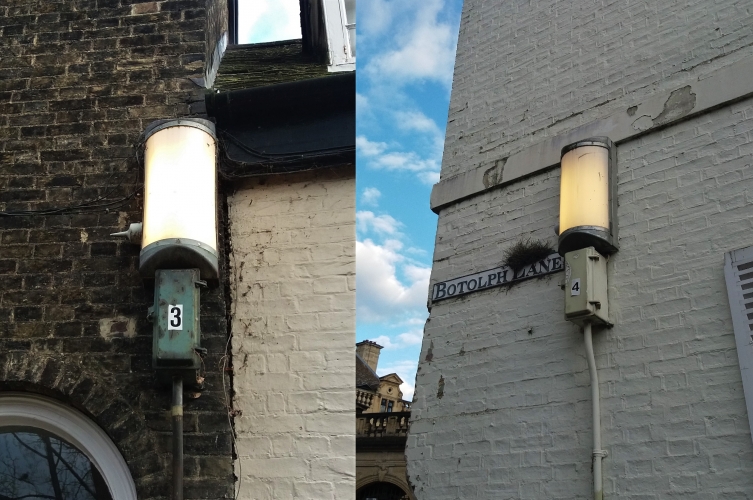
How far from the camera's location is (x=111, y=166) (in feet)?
11.7

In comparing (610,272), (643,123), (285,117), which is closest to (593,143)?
(643,123)

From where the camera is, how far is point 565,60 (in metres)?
5.31

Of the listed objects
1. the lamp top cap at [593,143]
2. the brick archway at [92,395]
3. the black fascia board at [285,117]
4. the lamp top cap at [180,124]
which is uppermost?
the lamp top cap at [593,143]

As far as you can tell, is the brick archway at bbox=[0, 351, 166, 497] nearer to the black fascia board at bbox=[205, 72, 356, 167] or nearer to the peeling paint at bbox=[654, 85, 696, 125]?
the black fascia board at bbox=[205, 72, 356, 167]

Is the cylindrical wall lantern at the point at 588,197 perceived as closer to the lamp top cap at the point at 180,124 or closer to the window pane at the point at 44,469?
the lamp top cap at the point at 180,124

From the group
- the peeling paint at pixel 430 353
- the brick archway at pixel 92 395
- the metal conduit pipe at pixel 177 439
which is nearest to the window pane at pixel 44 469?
the brick archway at pixel 92 395

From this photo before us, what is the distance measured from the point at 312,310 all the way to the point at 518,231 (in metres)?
2.06

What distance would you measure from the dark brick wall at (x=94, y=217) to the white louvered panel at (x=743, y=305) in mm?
2309

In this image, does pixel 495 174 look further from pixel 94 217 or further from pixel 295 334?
pixel 94 217

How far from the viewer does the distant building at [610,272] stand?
378cm

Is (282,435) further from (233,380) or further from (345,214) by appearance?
(345,214)

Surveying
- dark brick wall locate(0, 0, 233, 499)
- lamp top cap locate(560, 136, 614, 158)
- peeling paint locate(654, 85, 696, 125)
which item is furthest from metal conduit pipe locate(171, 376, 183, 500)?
peeling paint locate(654, 85, 696, 125)

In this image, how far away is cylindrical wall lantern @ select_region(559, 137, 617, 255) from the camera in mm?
4277

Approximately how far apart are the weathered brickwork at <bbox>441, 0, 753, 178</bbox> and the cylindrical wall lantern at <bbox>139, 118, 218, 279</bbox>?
2.66 meters
